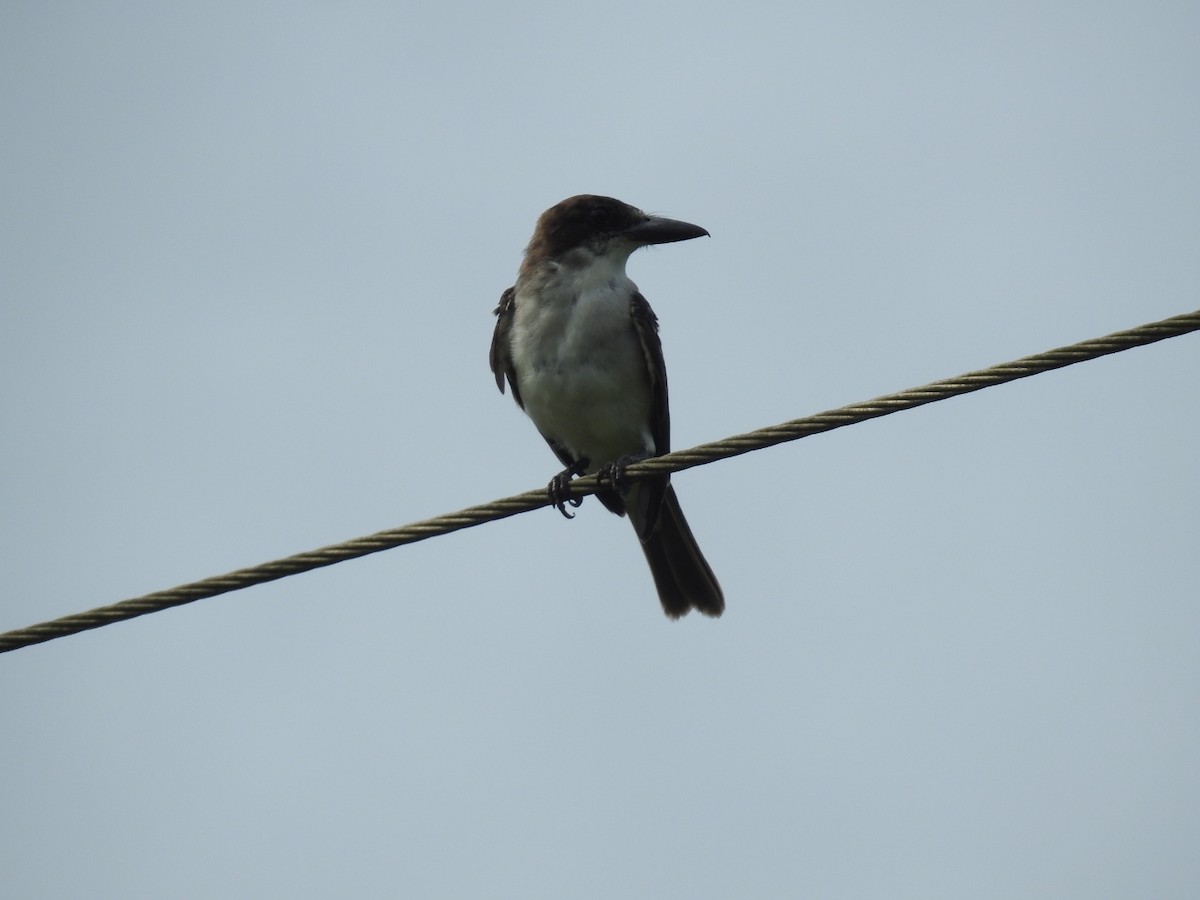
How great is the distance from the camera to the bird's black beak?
8.18 m

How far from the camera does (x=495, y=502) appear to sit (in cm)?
540

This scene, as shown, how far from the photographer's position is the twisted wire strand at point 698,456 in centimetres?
450

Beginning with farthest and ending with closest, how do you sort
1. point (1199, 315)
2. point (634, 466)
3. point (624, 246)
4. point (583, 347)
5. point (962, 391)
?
point (624, 246), point (583, 347), point (634, 466), point (962, 391), point (1199, 315)

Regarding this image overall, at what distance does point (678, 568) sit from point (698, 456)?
341 cm

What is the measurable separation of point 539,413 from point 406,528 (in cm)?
300

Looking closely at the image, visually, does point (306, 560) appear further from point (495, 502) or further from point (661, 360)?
point (661, 360)

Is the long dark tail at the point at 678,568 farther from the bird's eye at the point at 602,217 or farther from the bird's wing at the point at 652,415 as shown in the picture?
the bird's eye at the point at 602,217

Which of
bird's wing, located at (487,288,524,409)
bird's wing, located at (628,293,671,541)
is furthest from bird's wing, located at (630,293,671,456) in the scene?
bird's wing, located at (487,288,524,409)

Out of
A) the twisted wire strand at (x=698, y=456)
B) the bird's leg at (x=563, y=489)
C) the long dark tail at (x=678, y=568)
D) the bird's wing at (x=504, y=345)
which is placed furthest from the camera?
the long dark tail at (x=678, y=568)

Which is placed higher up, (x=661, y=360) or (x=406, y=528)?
(x=661, y=360)

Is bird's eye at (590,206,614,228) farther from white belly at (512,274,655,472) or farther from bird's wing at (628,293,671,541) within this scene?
bird's wing at (628,293,671,541)

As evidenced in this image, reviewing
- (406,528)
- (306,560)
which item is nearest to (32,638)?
(306,560)

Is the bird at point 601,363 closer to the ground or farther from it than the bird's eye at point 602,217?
closer to the ground

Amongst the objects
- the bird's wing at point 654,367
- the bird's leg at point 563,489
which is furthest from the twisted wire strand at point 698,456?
the bird's wing at point 654,367
